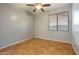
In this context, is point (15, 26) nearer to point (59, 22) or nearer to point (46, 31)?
point (46, 31)

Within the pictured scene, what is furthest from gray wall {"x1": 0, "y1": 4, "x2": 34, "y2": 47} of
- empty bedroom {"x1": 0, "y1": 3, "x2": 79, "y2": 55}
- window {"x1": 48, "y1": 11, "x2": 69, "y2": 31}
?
window {"x1": 48, "y1": 11, "x2": 69, "y2": 31}

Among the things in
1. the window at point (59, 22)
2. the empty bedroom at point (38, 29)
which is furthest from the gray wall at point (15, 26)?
the window at point (59, 22)

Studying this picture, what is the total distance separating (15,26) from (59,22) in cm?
64

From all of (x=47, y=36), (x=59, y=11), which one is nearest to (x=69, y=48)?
(x=47, y=36)

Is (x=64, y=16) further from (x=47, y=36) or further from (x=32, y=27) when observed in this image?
(x=32, y=27)

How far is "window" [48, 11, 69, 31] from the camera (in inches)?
56.2

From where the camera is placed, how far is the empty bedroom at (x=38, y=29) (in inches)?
55.4

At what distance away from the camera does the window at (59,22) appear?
1427 mm

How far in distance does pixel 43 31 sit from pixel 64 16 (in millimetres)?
376

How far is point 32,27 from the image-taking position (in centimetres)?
150

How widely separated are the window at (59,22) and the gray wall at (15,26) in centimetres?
28

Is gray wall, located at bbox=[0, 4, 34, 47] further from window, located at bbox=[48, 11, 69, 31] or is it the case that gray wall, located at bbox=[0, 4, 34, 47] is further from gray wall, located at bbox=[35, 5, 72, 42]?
window, located at bbox=[48, 11, 69, 31]

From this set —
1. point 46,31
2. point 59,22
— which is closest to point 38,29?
point 46,31

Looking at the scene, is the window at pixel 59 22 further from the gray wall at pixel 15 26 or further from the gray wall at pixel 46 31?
the gray wall at pixel 15 26
